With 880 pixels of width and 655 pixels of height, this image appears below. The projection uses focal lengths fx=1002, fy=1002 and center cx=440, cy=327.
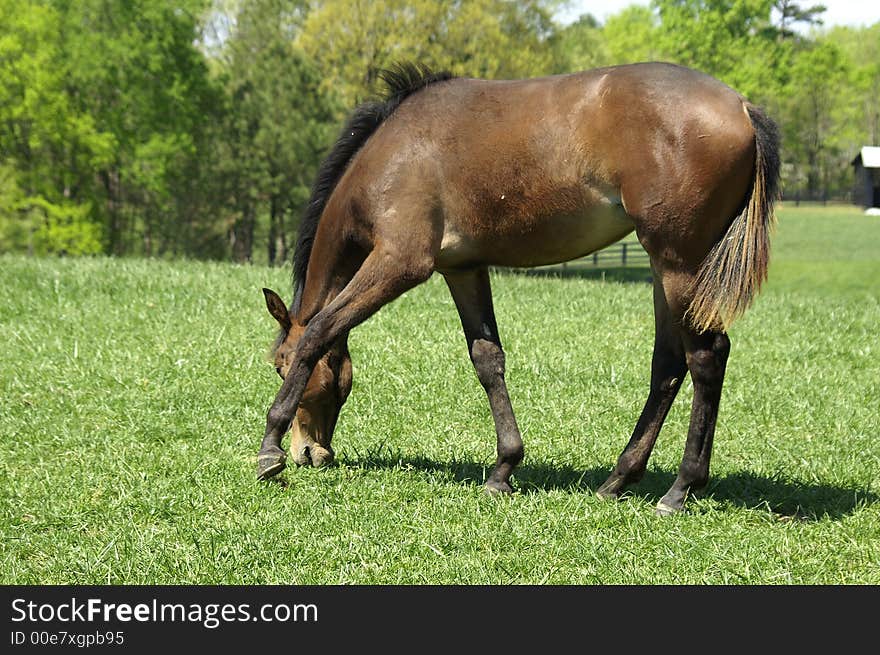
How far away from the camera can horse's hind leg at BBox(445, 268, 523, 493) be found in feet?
20.1

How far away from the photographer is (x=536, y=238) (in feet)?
18.3

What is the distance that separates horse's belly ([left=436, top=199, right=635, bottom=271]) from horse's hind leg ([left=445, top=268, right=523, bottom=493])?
305 mm

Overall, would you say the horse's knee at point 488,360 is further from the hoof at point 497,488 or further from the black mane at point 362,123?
the black mane at point 362,123

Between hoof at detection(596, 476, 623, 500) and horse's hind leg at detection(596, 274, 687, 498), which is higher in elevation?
horse's hind leg at detection(596, 274, 687, 498)

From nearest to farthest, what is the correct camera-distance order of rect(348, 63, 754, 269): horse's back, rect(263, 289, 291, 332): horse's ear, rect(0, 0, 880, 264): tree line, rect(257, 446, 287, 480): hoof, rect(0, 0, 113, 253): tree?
rect(348, 63, 754, 269): horse's back < rect(257, 446, 287, 480): hoof < rect(263, 289, 291, 332): horse's ear < rect(0, 0, 880, 264): tree line < rect(0, 0, 113, 253): tree

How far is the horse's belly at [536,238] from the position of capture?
5441mm

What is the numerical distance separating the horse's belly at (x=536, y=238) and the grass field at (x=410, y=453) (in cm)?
138

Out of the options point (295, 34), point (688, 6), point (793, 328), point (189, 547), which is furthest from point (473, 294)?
point (688, 6)

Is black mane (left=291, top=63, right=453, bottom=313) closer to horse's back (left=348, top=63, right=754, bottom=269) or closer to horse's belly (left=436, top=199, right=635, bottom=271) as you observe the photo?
horse's back (left=348, top=63, right=754, bottom=269)

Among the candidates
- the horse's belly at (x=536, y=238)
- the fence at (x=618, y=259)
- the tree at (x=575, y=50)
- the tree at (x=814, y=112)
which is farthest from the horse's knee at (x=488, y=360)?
the tree at (x=814, y=112)

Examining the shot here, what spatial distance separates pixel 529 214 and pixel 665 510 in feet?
5.95

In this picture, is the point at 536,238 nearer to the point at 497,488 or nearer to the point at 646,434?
the point at 646,434

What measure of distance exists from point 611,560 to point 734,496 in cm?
155

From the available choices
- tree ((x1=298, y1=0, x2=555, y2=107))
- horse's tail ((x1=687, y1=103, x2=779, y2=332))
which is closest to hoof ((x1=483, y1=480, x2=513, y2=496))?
horse's tail ((x1=687, y1=103, x2=779, y2=332))
